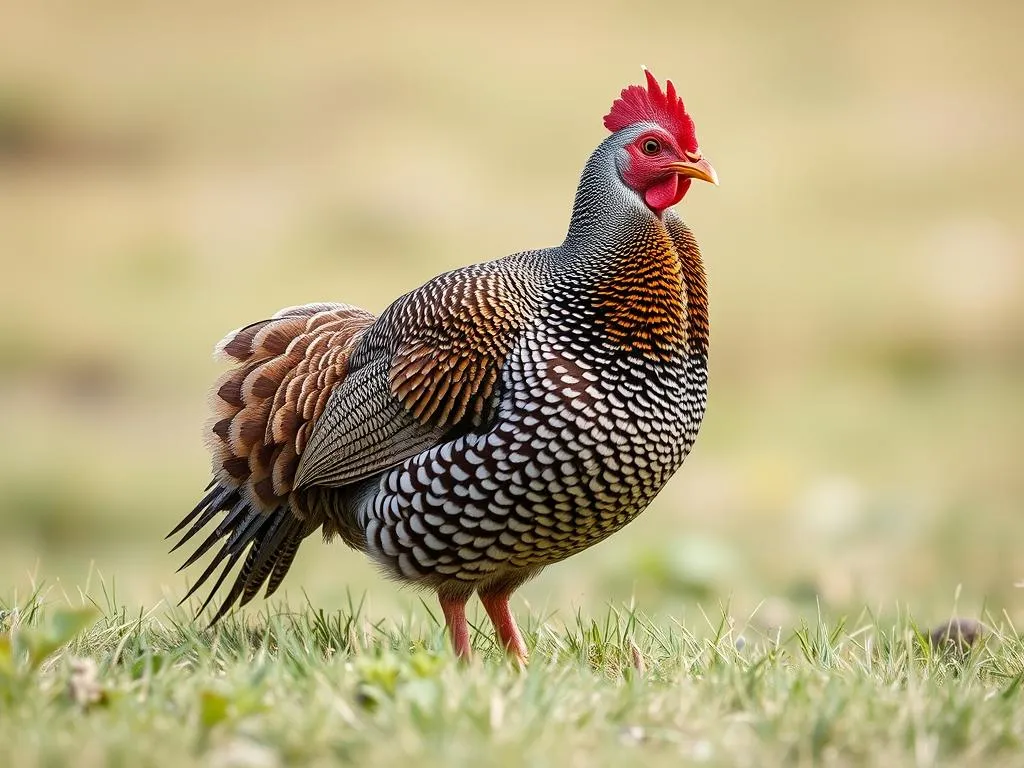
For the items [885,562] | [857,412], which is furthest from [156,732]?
[857,412]

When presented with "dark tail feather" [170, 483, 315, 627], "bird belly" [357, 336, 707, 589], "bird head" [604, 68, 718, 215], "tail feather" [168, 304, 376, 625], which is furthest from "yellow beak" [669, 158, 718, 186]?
"dark tail feather" [170, 483, 315, 627]

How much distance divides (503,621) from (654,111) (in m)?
1.92

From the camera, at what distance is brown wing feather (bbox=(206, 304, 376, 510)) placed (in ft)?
14.8

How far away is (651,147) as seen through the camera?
14.3 feet

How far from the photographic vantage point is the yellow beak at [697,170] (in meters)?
4.28

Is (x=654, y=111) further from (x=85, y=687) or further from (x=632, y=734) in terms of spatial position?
(x=85, y=687)

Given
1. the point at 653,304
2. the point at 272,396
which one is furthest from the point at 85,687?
the point at 653,304

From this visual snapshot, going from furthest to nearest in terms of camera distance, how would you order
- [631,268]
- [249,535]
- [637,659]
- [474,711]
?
[249,535] < [631,268] < [637,659] < [474,711]

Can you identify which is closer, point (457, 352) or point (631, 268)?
point (457, 352)

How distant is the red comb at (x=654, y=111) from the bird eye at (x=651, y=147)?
0.07 metres

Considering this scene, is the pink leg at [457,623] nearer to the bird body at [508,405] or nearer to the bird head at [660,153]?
the bird body at [508,405]

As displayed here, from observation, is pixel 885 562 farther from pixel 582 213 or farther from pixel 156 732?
pixel 156 732

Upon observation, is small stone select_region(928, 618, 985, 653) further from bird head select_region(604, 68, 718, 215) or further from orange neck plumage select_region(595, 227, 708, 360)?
bird head select_region(604, 68, 718, 215)

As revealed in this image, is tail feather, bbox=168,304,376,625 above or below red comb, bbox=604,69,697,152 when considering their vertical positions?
below
